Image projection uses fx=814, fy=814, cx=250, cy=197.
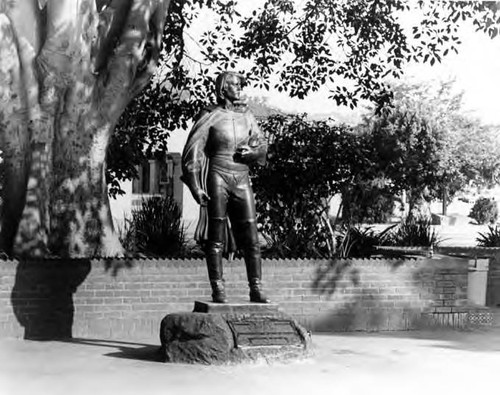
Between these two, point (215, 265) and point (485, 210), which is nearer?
point (215, 265)

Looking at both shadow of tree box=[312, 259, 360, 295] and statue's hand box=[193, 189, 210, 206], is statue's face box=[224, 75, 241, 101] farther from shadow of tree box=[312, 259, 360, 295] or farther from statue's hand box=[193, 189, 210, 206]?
shadow of tree box=[312, 259, 360, 295]

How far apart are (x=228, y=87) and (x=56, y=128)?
335cm

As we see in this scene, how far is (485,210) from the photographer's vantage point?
5131cm

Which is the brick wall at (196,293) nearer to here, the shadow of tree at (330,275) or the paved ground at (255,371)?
the shadow of tree at (330,275)

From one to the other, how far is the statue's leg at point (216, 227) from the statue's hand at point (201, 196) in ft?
0.17

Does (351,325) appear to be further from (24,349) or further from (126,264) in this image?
(24,349)

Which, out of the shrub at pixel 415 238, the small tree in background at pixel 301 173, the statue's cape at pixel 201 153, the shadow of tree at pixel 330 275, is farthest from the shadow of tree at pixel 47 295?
the shrub at pixel 415 238

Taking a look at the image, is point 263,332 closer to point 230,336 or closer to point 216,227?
point 230,336

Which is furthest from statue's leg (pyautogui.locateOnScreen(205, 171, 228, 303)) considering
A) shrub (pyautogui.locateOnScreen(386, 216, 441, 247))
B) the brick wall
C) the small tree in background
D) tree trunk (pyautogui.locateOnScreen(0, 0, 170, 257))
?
shrub (pyautogui.locateOnScreen(386, 216, 441, 247))

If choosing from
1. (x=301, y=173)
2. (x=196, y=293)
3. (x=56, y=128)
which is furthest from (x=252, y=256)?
(x=301, y=173)

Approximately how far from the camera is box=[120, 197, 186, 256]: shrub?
1233 cm

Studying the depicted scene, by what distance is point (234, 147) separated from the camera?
830cm

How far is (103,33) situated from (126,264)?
144 inches

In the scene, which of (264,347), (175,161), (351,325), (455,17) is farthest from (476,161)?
(264,347)
